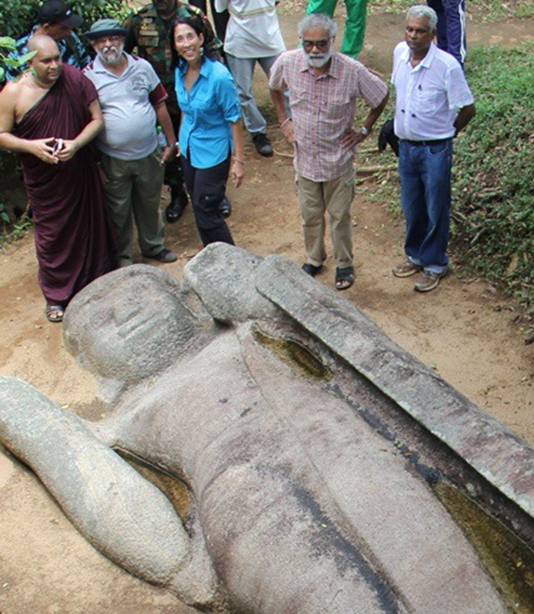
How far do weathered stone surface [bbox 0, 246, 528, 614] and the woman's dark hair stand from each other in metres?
1.75

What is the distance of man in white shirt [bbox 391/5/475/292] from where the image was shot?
535cm

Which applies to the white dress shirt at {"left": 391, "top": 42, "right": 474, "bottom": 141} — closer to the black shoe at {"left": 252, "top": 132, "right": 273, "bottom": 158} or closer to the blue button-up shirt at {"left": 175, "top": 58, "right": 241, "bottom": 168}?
the blue button-up shirt at {"left": 175, "top": 58, "right": 241, "bottom": 168}

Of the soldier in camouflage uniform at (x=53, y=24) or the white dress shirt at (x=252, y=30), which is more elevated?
the soldier in camouflage uniform at (x=53, y=24)

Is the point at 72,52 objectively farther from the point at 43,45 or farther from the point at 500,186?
the point at 500,186

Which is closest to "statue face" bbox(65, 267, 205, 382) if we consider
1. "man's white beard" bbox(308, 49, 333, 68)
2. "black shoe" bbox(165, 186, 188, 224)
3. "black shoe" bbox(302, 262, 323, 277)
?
"man's white beard" bbox(308, 49, 333, 68)

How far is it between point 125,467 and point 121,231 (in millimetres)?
3091

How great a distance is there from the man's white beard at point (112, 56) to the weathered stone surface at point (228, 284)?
185 cm

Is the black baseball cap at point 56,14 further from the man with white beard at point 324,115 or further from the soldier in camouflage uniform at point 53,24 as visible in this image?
the man with white beard at point 324,115

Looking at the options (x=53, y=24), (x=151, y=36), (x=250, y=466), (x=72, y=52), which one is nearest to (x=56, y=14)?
(x=53, y=24)

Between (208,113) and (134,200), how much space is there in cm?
102

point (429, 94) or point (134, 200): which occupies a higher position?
point (429, 94)

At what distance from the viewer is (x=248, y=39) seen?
7.82m

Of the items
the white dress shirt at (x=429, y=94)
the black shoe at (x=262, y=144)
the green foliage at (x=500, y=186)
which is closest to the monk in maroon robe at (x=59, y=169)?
the white dress shirt at (x=429, y=94)

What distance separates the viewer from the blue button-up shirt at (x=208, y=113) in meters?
5.55
